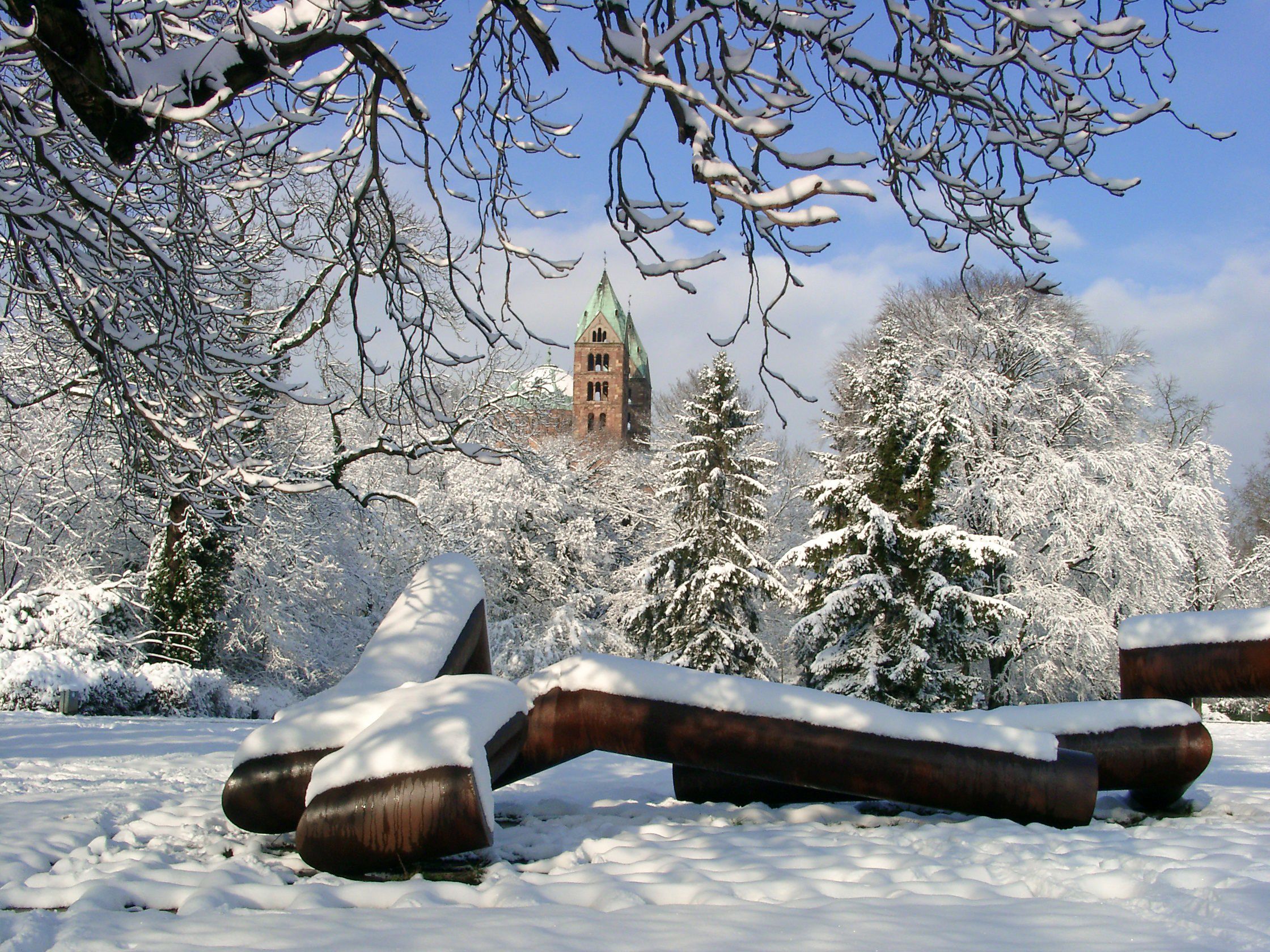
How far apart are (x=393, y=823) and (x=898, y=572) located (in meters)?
15.6

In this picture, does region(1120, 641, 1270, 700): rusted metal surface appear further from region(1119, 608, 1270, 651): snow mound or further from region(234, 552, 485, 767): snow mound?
region(234, 552, 485, 767): snow mound

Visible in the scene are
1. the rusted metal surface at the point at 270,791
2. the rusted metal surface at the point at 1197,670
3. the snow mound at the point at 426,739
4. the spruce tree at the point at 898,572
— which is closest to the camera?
the snow mound at the point at 426,739

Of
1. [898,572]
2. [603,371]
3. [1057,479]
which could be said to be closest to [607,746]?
[898,572]

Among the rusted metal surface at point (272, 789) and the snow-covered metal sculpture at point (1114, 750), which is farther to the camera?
the snow-covered metal sculpture at point (1114, 750)

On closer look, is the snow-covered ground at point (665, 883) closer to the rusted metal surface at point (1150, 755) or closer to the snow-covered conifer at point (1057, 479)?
the rusted metal surface at point (1150, 755)

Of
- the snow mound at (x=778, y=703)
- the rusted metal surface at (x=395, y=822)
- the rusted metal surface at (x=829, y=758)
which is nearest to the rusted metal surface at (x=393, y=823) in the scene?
the rusted metal surface at (x=395, y=822)

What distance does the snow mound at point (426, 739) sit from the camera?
3.72 meters

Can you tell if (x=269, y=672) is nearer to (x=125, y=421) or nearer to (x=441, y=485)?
(x=441, y=485)

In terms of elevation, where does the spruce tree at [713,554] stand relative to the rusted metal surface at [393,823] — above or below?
above

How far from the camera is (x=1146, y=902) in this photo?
3.21 m

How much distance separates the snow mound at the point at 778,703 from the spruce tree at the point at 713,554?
56.7ft

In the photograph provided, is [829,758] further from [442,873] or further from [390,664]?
[390,664]

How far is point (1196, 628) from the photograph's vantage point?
229 inches

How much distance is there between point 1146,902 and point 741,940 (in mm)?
1555
